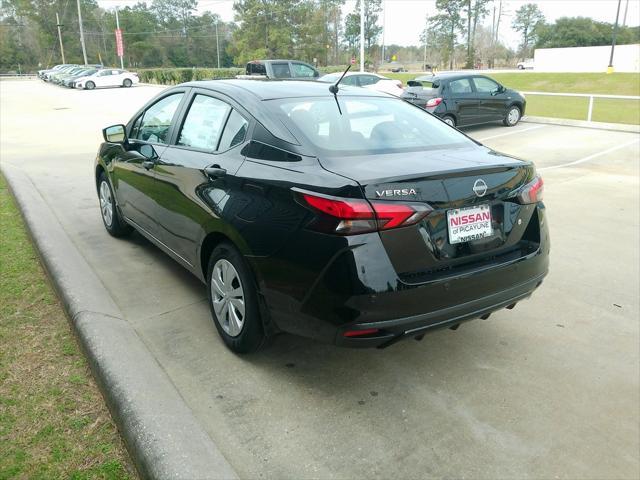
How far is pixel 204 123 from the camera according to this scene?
3875 millimetres

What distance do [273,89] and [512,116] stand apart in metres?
13.3

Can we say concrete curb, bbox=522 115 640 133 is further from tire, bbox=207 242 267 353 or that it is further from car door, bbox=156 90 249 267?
tire, bbox=207 242 267 353

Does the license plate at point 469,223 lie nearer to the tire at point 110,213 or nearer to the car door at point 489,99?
the tire at point 110,213

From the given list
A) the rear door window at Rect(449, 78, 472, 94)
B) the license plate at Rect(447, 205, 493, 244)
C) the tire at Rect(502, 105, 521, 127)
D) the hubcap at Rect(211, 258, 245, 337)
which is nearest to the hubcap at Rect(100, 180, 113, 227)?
the hubcap at Rect(211, 258, 245, 337)

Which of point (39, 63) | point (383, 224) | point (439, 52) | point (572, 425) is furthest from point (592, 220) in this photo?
point (39, 63)

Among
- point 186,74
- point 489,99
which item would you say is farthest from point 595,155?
point 186,74

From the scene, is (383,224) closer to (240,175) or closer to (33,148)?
(240,175)

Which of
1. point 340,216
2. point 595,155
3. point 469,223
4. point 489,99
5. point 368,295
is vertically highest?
point 340,216

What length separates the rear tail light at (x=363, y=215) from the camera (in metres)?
2.57

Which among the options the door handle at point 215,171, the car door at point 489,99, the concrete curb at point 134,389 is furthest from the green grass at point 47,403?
the car door at point 489,99

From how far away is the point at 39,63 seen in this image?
95750 millimetres

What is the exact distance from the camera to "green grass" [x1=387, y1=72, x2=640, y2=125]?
1845 centimetres

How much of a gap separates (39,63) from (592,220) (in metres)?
108

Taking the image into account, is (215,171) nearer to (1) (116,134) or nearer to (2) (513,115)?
(1) (116,134)
